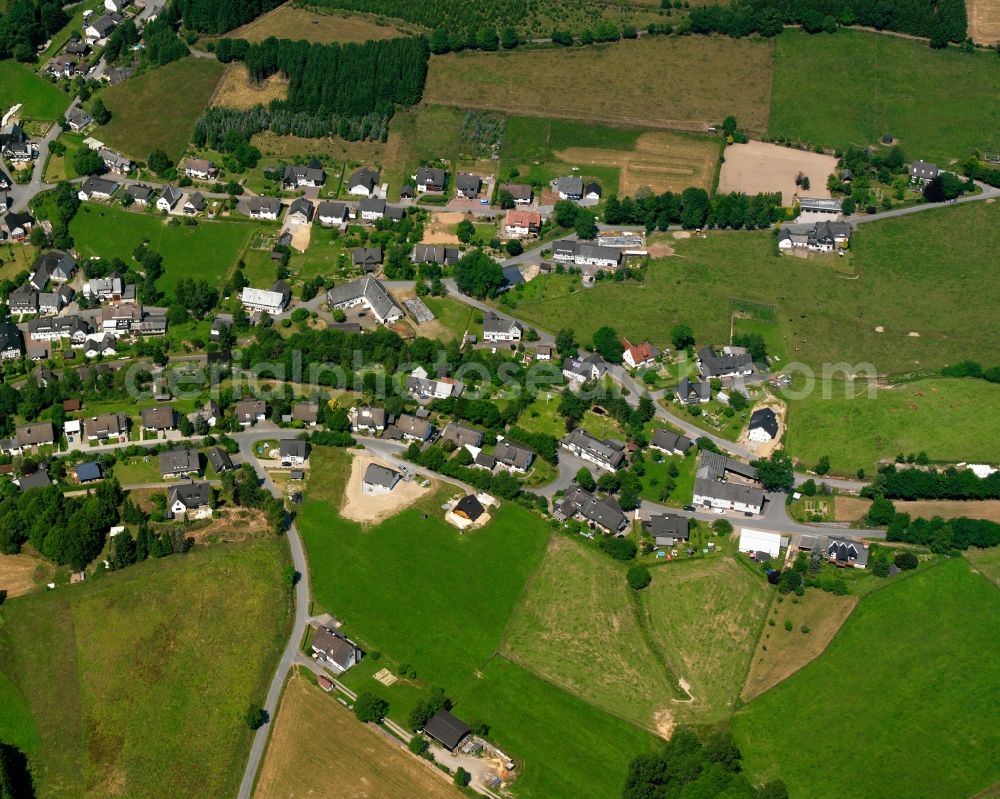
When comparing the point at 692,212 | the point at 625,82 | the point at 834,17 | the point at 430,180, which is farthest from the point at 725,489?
the point at 834,17

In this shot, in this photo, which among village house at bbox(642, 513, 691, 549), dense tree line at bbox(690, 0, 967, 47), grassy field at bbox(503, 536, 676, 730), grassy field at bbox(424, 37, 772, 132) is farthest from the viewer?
dense tree line at bbox(690, 0, 967, 47)

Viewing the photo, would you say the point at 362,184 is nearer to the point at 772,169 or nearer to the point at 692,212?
the point at 692,212

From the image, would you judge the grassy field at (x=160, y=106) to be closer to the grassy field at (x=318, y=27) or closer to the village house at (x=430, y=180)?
the grassy field at (x=318, y=27)

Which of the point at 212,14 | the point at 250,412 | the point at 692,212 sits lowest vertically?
the point at 250,412

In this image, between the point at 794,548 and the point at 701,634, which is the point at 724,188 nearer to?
the point at 794,548

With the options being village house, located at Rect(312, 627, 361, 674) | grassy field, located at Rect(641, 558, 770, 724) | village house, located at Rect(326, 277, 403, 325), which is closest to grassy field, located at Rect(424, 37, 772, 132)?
village house, located at Rect(326, 277, 403, 325)

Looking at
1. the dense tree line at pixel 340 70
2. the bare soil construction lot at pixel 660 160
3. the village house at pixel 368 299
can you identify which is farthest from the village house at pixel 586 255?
the dense tree line at pixel 340 70

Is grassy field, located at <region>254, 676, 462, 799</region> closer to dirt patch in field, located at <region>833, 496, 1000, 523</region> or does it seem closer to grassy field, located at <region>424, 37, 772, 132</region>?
dirt patch in field, located at <region>833, 496, 1000, 523</region>

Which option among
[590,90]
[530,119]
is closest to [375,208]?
[530,119]
